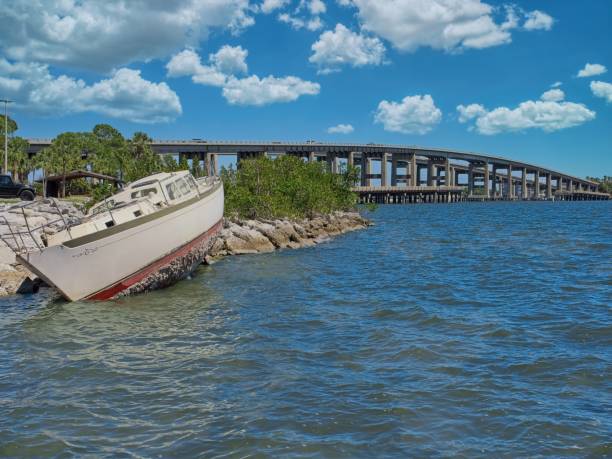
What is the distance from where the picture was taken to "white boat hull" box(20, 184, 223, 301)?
1767 centimetres

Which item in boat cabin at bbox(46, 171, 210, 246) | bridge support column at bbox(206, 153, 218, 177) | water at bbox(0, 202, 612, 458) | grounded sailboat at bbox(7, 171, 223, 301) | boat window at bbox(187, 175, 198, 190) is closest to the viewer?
water at bbox(0, 202, 612, 458)

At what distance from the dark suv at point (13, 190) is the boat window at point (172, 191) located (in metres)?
22.3

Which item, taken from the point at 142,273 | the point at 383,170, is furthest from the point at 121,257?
the point at 383,170

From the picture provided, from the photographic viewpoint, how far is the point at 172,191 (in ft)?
76.9

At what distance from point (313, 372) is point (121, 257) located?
10495mm

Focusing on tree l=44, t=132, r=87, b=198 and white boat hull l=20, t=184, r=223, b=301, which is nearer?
white boat hull l=20, t=184, r=223, b=301

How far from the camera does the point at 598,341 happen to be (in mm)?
13438

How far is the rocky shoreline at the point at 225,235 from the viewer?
22.0 m

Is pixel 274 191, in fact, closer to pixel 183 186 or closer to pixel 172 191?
pixel 183 186

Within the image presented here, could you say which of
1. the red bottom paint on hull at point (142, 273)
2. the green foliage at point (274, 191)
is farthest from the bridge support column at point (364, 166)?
the red bottom paint on hull at point (142, 273)

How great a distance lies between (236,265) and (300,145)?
127 meters

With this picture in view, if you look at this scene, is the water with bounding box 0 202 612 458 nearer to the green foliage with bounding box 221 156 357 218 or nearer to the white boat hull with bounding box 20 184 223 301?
the white boat hull with bounding box 20 184 223 301

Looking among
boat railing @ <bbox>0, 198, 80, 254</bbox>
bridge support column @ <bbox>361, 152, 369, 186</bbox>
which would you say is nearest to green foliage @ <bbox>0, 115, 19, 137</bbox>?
boat railing @ <bbox>0, 198, 80, 254</bbox>

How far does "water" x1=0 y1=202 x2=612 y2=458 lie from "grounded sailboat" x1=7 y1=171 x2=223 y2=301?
2.67 ft
